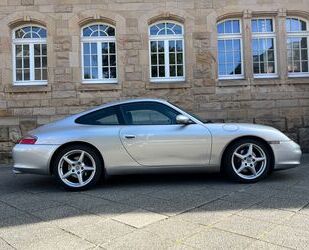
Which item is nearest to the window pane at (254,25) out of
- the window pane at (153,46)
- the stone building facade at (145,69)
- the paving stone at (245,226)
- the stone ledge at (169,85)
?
the stone building facade at (145,69)

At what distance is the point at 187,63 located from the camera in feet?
35.7

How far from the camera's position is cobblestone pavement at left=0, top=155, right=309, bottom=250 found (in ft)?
12.8

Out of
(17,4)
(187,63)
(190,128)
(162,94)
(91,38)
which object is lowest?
(190,128)

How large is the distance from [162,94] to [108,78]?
1574 millimetres

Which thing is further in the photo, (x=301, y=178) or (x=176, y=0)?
(x=176, y=0)

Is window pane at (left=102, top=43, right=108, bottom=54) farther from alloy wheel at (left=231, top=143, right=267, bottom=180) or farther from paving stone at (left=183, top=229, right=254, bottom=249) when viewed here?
paving stone at (left=183, top=229, right=254, bottom=249)

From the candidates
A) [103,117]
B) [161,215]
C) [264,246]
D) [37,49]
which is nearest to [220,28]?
[37,49]

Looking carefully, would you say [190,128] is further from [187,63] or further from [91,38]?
[91,38]

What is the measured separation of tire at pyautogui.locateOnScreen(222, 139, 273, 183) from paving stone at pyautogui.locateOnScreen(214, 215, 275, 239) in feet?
6.09

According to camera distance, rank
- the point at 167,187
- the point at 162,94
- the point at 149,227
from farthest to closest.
→ the point at 162,94 < the point at 167,187 < the point at 149,227

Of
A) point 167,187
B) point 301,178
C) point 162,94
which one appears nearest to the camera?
point 167,187

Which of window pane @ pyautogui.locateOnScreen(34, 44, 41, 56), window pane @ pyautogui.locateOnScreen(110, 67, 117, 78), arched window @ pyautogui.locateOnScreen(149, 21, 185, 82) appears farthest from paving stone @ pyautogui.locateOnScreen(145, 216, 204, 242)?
window pane @ pyautogui.locateOnScreen(34, 44, 41, 56)

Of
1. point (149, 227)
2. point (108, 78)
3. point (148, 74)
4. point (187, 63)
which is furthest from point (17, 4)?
point (149, 227)

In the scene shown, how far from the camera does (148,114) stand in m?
6.49
